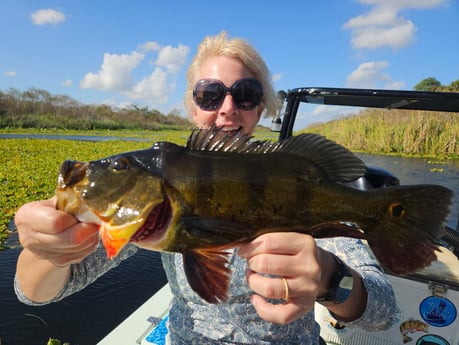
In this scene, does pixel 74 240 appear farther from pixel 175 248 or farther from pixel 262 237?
pixel 262 237

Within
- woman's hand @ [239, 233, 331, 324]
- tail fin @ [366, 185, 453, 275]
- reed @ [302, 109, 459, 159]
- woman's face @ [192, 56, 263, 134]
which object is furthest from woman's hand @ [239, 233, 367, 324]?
reed @ [302, 109, 459, 159]

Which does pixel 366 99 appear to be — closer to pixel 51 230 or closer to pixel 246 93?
pixel 246 93

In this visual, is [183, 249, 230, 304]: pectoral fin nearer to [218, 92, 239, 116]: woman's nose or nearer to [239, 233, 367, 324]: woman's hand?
[239, 233, 367, 324]: woman's hand

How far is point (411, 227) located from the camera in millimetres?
1454

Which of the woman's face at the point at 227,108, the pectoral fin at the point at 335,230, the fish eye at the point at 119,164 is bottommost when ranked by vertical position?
the pectoral fin at the point at 335,230

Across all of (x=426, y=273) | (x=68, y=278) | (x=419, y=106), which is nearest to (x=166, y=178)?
(x=68, y=278)

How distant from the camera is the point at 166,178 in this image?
4.73 ft

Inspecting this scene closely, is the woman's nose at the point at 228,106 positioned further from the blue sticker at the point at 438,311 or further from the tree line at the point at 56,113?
the tree line at the point at 56,113

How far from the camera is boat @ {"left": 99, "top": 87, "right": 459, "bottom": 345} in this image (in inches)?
112

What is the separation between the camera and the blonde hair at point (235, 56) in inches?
107

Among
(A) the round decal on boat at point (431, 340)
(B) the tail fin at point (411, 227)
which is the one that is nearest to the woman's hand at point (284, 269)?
(B) the tail fin at point (411, 227)

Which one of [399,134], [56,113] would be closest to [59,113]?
[56,113]

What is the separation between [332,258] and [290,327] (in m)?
0.66

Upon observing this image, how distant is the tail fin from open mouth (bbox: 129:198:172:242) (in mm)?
925
